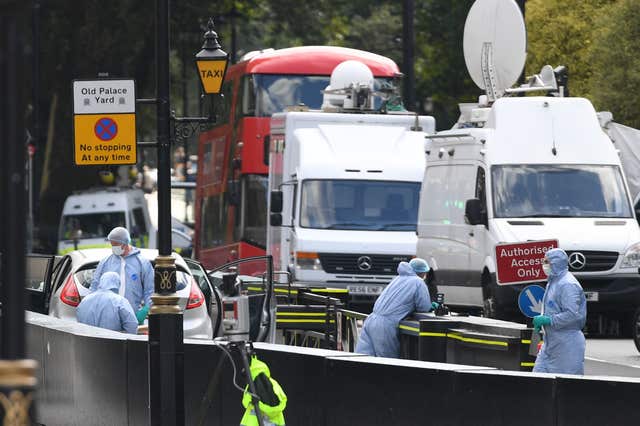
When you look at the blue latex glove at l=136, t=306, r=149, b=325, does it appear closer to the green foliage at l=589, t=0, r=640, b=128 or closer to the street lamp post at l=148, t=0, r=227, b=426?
the street lamp post at l=148, t=0, r=227, b=426

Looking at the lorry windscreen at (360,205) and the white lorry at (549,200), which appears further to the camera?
the lorry windscreen at (360,205)

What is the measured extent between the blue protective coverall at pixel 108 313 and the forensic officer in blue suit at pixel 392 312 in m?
2.19

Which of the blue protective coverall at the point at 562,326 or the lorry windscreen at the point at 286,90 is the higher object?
the lorry windscreen at the point at 286,90

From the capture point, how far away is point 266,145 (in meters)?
26.0

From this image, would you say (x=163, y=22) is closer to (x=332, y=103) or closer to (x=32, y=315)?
(x=32, y=315)

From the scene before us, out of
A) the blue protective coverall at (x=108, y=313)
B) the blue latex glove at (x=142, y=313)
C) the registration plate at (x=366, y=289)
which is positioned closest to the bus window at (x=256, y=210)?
the registration plate at (x=366, y=289)

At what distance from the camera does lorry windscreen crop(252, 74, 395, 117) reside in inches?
1062

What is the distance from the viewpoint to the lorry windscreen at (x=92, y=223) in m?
38.4

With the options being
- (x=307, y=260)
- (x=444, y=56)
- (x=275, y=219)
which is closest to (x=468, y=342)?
(x=307, y=260)

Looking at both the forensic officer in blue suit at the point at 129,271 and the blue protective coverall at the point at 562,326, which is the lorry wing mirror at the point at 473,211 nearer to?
the forensic officer in blue suit at the point at 129,271

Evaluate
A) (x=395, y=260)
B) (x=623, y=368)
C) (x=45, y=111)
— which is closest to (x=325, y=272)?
(x=395, y=260)

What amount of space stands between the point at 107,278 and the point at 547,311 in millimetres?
3743

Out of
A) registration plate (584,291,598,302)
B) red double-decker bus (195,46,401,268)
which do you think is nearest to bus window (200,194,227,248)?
red double-decker bus (195,46,401,268)

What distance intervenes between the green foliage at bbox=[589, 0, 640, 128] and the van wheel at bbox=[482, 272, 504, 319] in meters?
7.98
